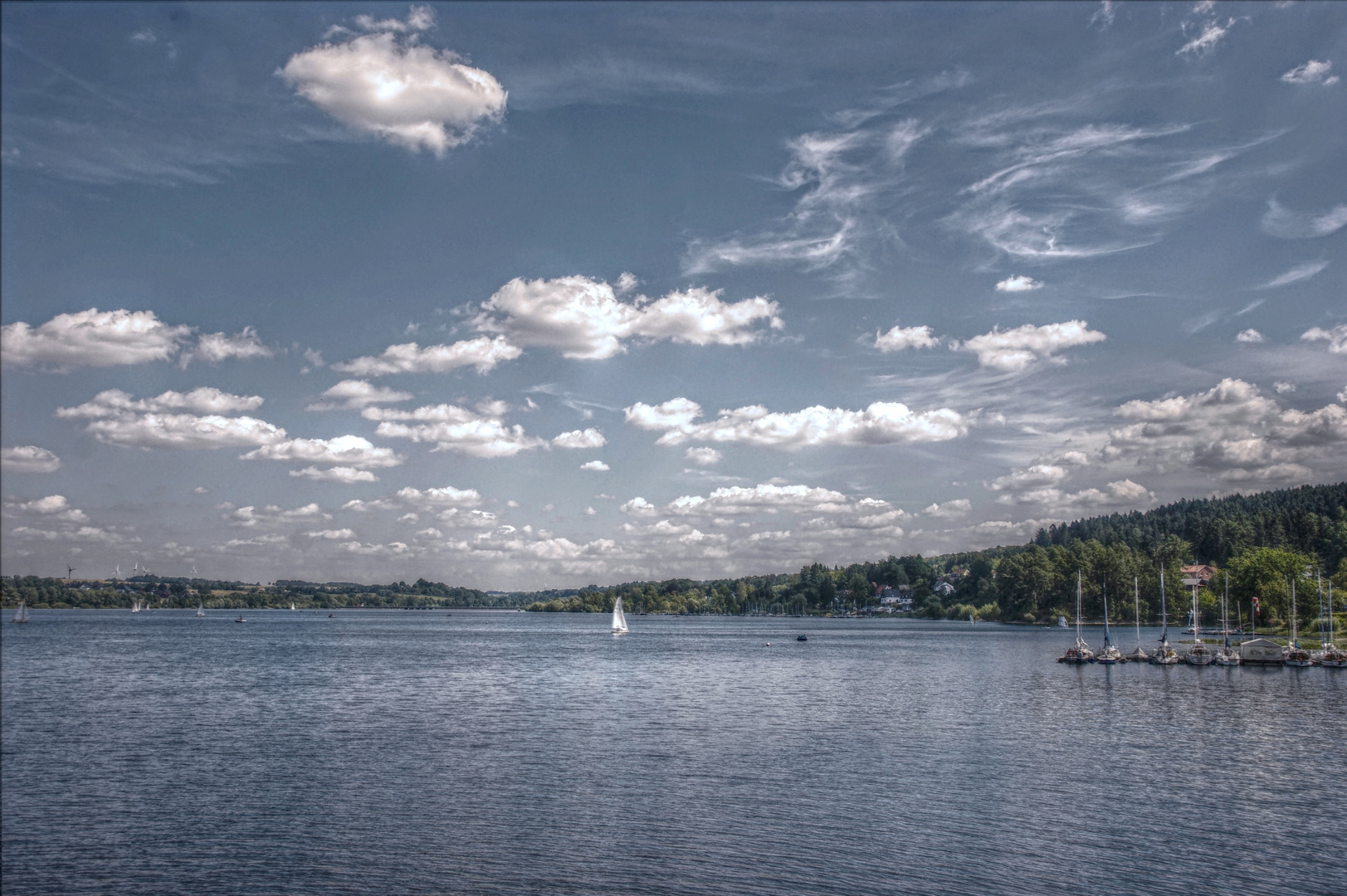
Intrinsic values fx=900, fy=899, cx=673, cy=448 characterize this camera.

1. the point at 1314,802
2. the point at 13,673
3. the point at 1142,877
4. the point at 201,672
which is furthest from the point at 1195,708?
the point at 13,673

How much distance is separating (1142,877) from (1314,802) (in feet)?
52.1

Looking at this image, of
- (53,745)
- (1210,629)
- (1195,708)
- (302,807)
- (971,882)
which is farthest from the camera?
(1210,629)

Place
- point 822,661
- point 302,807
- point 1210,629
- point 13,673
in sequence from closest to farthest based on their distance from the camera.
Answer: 1. point 302,807
2. point 13,673
3. point 822,661
4. point 1210,629

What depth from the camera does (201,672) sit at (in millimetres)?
98438

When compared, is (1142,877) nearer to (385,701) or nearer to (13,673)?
(385,701)

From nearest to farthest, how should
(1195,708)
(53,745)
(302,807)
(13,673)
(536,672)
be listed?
1. (302,807)
2. (53,745)
3. (1195,708)
4. (13,673)
5. (536,672)

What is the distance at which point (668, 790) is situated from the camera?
40.9 m

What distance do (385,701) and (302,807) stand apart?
3527 centimetres

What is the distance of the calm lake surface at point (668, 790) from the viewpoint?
30.3 meters

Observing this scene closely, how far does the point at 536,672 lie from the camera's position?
4043 inches

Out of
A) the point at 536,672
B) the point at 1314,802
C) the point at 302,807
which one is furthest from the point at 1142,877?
the point at 536,672

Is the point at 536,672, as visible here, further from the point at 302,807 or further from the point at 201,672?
the point at 302,807

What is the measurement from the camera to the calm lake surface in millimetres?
30312

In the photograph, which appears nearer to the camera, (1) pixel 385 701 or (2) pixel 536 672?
(1) pixel 385 701
